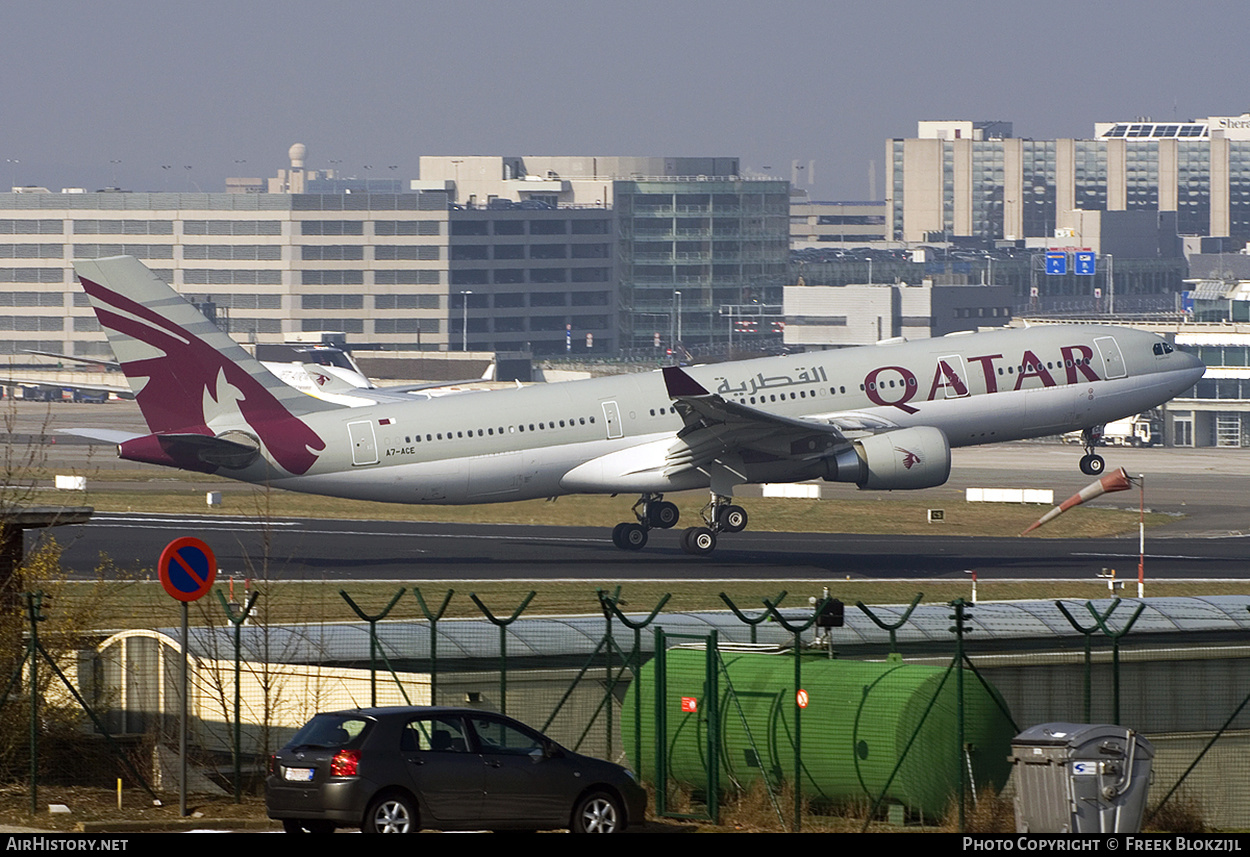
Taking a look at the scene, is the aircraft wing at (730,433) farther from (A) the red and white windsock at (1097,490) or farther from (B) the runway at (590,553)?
(A) the red and white windsock at (1097,490)

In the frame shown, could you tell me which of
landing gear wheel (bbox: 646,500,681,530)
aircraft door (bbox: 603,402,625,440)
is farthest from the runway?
aircraft door (bbox: 603,402,625,440)

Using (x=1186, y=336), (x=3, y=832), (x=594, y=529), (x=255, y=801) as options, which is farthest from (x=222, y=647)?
(x=1186, y=336)

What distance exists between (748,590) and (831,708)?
939 inches

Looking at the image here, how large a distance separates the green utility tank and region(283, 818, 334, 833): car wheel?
6.62 m

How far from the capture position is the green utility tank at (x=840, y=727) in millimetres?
23797

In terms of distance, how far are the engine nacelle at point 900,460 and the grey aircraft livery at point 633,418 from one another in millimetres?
45

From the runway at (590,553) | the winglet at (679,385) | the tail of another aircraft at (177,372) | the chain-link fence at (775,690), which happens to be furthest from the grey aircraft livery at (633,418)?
the chain-link fence at (775,690)

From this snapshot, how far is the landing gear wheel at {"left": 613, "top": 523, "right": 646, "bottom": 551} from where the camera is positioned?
57969mm

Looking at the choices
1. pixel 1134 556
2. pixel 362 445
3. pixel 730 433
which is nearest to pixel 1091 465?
pixel 1134 556

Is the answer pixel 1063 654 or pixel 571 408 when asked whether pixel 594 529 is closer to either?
pixel 571 408

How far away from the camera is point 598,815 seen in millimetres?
21312

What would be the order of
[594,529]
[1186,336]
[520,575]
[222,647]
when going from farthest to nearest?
[1186,336]
[594,529]
[520,575]
[222,647]

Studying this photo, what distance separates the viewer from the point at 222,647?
1316 inches

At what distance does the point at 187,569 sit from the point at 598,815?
6.35m
